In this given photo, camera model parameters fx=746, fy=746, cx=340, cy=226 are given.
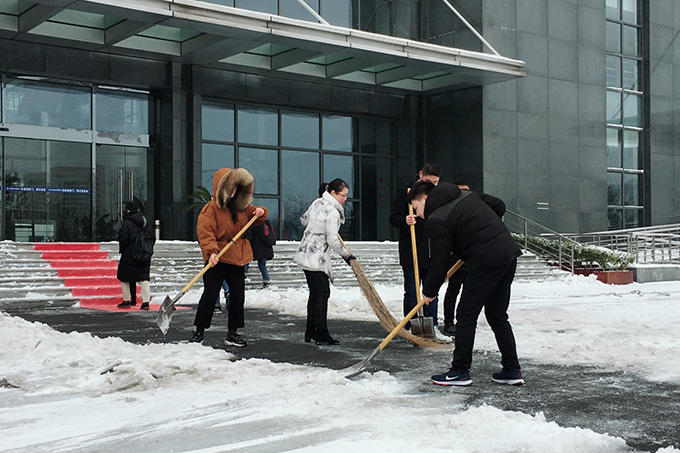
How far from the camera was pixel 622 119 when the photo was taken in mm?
28422

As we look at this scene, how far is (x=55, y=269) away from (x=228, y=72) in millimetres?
9624

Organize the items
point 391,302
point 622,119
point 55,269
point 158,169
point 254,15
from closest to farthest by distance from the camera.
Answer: point 391,302
point 55,269
point 254,15
point 158,169
point 622,119

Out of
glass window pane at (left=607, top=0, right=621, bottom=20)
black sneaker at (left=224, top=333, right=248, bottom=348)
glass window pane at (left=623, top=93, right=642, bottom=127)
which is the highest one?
glass window pane at (left=607, top=0, right=621, bottom=20)

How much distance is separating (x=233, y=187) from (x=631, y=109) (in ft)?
81.7

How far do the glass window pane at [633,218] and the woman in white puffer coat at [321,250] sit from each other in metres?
23.2

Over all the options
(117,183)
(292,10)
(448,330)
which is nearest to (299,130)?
(292,10)

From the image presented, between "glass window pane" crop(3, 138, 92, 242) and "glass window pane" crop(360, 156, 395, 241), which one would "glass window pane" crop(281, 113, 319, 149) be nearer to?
"glass window pane" crop(360, 156, 395, 241)

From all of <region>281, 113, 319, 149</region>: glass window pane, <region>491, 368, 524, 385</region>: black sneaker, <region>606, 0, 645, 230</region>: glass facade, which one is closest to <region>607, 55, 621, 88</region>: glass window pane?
<region>606, 0, 645, 230</region>: glass facade

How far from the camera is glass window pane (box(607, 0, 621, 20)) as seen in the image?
28.2 meters

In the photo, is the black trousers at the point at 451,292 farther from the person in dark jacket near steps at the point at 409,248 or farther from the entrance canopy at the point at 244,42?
the entrance canopy at the point at 244,42

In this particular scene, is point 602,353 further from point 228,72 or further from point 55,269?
point 228,72

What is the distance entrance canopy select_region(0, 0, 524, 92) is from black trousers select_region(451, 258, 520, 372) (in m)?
12.9

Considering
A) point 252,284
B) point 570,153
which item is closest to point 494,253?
point 252,284

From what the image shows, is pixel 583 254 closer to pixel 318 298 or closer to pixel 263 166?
pixel 263 166
